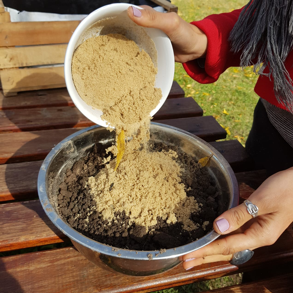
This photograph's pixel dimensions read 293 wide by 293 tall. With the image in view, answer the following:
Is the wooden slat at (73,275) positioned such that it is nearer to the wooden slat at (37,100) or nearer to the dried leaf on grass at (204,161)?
the dried leaf on grass at (204,161)

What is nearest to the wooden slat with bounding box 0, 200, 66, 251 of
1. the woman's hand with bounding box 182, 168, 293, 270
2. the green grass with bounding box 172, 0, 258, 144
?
the woman's hand with bounding box 182, 168, 293, 270

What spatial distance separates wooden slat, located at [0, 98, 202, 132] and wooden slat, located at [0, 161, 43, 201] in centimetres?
34

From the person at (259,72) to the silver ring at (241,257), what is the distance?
2 cm

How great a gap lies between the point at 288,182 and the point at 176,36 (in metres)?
0.70

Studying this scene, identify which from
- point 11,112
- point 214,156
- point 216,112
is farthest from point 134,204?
point 216,112

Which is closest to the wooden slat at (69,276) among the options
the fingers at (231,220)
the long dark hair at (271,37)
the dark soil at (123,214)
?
the dark soil at (123,214)

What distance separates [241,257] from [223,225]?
0.72 feet

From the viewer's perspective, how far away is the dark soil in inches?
34.9

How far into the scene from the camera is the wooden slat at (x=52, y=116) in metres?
1.50

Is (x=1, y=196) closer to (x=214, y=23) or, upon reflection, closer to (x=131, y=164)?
(x=131, y=164)

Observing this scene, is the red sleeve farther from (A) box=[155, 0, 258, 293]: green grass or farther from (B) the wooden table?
(A) box=[155, 0, 258, 293]: green grass

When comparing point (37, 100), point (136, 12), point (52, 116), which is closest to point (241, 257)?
point (136, 12)

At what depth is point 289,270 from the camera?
1.11 metres

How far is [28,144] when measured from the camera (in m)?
1.36
